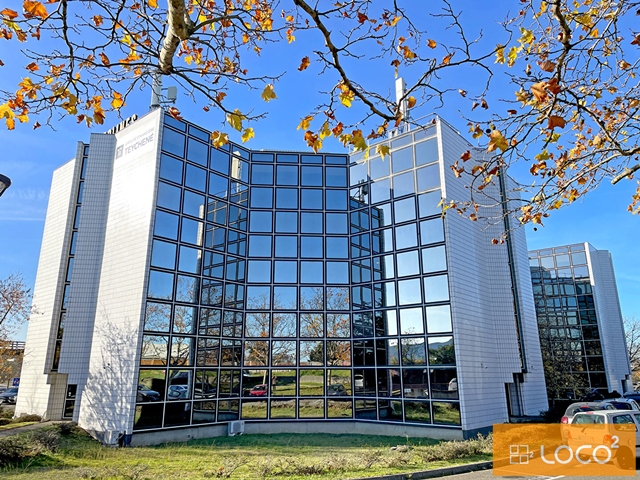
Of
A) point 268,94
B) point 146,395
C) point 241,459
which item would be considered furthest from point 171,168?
point 268,94

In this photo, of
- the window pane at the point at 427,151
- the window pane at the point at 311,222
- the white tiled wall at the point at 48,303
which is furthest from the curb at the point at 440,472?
the white tiled wall at the point at 48,303

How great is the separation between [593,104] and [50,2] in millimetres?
6410

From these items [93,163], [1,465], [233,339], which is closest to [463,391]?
[233,339]

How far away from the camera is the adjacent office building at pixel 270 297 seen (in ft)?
51.8

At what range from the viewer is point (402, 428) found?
16.2m

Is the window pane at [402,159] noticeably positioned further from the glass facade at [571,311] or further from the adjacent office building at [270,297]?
the glass facade at [571,311]

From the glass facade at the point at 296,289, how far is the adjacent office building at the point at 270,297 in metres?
0.07

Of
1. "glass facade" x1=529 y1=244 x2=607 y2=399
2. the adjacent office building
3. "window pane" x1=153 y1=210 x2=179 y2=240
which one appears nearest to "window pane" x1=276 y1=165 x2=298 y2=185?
the adjacent office building

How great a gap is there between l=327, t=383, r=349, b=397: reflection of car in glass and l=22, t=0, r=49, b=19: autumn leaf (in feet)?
55.2

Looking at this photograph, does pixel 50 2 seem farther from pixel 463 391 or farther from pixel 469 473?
pixel 463 391

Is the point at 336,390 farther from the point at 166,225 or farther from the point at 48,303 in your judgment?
the point at 48,303

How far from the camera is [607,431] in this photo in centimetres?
1004

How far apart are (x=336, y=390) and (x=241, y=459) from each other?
25.0 ft

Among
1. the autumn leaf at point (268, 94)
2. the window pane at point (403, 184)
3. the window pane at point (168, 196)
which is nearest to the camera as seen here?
the autumn leaf at point (268, 94)
